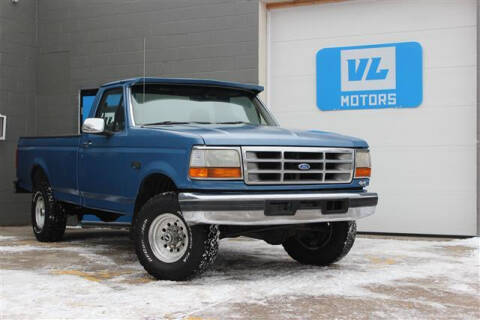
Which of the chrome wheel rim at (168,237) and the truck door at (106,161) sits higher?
the truck door at (106,161)

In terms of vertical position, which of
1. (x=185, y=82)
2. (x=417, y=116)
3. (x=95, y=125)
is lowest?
(x=95, y=125)

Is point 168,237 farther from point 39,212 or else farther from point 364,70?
point 364,70

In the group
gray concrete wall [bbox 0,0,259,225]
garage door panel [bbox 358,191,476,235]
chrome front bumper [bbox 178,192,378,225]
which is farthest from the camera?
gray concrete wall [bbox 0,0,259,225]

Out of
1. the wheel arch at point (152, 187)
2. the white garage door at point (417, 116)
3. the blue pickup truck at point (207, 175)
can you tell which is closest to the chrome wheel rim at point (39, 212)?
the blue pickup truck at point (207, 175)

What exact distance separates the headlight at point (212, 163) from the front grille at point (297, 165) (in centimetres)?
15

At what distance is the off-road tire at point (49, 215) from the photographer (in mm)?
9227

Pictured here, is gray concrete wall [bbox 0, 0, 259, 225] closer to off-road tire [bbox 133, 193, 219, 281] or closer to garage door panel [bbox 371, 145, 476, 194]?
garage door panel [bbox 371, 145, 476, 194]

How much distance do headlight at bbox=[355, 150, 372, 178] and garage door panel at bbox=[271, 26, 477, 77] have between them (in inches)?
168

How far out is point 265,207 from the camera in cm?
592

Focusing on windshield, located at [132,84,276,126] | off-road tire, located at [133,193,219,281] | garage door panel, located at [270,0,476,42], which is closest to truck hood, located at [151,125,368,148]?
windshield, located at [132,84,276,126]

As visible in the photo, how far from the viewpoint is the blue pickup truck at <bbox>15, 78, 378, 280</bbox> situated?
5973mm

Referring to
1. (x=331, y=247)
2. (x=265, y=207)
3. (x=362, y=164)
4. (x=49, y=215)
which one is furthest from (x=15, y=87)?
(x=265, y=207)

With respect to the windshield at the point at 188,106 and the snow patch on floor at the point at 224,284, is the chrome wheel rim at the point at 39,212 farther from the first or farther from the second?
the windshield at the point at 188,106

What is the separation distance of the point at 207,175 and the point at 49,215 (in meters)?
4.05
